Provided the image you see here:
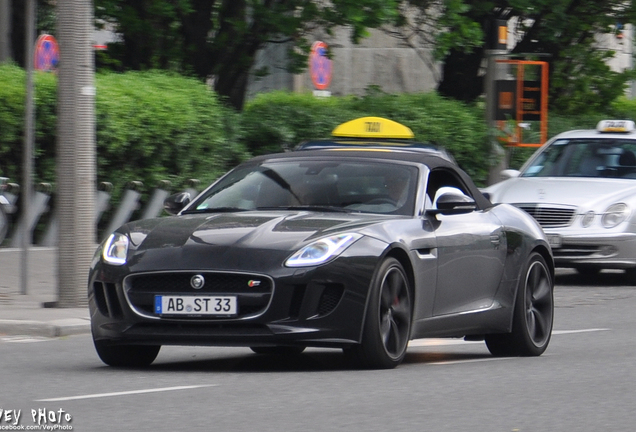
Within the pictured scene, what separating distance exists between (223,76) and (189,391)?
544 inches

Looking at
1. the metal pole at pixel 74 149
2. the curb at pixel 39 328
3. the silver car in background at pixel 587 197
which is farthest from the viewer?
the silver car in background at pixel 587 197

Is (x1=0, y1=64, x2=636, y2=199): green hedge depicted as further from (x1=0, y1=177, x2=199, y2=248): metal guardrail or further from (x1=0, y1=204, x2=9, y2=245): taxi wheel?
(x1=0, y1=204, x2=9, y2=245): taxi wheel

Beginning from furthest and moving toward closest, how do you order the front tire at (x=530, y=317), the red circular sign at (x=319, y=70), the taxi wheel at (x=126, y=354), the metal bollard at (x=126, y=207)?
the red circular sign at (x=319, y=70)
the metal bollard at (x=126, y=207)
the front tire at (x=530, y=317)
the taxi wheel at (x=126, y=354)

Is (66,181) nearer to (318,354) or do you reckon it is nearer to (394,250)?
(318,354)

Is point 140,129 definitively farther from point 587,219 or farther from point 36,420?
point 36,420

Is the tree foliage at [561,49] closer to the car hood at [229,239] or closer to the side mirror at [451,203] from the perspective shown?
the side mirror at [451,203]

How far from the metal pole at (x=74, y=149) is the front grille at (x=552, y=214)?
5834mm

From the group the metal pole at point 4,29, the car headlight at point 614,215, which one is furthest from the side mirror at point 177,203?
the metal pole at point 4,29

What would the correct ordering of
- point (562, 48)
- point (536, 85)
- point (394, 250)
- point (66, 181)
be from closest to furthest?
1. point (394, 250)
2. point (66, 181)
3. point (536, 85)
4. point (562, 48)

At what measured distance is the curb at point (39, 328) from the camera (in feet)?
36.9

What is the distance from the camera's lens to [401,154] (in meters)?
9.92

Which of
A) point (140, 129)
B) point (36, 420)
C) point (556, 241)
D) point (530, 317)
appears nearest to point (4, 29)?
point (140, 129)

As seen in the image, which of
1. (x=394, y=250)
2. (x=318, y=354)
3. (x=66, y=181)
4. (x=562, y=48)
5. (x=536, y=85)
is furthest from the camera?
(x=562, y=48)

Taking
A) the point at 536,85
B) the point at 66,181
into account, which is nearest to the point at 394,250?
the point at 66,181
